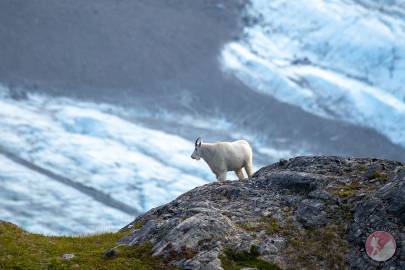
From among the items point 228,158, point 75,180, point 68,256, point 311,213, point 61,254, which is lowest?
point 68,256

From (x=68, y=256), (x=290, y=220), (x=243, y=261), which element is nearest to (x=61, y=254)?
(x=68, y=256)

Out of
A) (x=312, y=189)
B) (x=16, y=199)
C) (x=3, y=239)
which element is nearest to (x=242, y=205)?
(x=312, y=189)

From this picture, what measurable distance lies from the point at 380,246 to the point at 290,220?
104 inches

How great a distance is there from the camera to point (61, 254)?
19094mm

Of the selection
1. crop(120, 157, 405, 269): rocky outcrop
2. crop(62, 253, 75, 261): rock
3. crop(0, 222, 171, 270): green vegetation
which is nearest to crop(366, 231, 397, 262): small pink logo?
crop(120, 157, 405, 269): rocky outcrop

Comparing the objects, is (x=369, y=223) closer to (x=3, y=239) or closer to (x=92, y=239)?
(x=92, y=239)

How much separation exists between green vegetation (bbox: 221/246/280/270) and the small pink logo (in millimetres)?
2219

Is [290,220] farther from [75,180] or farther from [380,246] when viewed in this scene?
[75,180]

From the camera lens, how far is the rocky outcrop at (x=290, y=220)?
18219mm

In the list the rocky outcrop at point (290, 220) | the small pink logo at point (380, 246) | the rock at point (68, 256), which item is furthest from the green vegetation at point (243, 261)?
the rock at point (68, 256)

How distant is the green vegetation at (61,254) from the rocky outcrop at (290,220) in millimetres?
497

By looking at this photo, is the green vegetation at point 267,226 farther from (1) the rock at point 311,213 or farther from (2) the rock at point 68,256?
(2) the rock at point 68,256

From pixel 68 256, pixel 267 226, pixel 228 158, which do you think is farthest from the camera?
pixel 228 158

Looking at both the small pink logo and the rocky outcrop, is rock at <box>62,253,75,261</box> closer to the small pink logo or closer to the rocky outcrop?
the rocky outcrop
